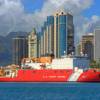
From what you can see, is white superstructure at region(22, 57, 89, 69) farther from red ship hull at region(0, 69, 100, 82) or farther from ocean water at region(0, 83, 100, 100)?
ocean water at region(0, 83, 100, 100)

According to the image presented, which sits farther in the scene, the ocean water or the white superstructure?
the white superstructure

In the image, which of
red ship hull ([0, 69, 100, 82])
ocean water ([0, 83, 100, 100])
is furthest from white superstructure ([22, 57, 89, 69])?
ocean water ([0, 83, 100, 100])

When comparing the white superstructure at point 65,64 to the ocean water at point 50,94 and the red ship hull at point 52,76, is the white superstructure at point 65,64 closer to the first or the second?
the red ship hull at point 52,76

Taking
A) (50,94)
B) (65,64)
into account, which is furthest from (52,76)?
(50,94)

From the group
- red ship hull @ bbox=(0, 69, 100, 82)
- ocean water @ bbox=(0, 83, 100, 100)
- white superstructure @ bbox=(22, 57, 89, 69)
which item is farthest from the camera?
white superstructure @ bbox=(22, 57, 89, 69)

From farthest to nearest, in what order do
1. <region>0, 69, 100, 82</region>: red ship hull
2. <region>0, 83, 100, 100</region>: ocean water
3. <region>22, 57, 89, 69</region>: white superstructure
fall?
<region>22, 57, 89, 69</region>: white superstructure, <region>0, 69, 100, 82</region>: red ship hull, <region>0, 83, 100, 100</region>: ocean water

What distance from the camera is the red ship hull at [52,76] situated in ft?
527

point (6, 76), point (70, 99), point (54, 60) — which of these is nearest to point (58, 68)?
point (54, 60)

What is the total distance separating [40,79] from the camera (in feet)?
545

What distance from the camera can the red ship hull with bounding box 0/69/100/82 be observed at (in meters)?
161

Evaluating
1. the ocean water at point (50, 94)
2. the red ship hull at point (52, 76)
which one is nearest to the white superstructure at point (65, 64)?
the red ship hull at point (52, 76)

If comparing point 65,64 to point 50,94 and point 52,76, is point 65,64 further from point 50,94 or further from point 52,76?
point 50,94

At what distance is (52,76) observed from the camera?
541 feet

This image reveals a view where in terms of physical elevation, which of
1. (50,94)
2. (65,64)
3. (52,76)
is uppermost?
(65,64)
